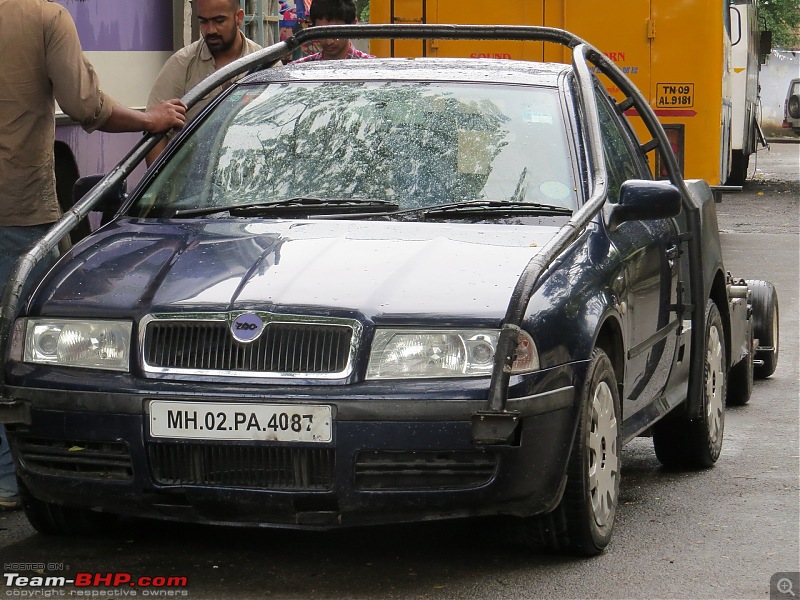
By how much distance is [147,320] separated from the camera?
485cm

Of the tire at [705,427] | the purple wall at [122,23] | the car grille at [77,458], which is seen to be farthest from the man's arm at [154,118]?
the purple wall at [122,23]

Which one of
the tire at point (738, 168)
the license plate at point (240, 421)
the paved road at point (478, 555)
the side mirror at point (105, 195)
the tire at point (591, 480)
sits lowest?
the tire at point (738, 168)

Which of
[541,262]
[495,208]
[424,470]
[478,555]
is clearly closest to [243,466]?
[424,470]

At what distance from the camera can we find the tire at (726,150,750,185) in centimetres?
2620

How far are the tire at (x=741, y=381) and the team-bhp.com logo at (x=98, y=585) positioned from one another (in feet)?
14.3

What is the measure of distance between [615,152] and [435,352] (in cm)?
194

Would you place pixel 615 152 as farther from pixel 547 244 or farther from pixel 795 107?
pixel 795 107

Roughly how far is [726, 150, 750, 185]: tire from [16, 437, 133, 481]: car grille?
22020 millimetres

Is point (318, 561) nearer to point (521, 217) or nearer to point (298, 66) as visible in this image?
point (521, 217)

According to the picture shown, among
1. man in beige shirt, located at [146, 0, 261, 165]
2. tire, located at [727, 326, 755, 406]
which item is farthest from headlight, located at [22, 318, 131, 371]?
tire, located at [727, 326, 755, 406]

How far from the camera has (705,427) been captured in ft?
22.3

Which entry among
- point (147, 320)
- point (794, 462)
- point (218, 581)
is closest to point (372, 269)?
point (147, 320)

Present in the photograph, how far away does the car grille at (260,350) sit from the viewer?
4.69 m

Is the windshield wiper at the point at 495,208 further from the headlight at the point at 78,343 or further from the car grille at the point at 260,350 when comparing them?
the headlight at the point at 78,343
